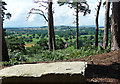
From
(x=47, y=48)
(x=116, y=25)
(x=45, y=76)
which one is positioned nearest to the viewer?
(x=45, y=76)

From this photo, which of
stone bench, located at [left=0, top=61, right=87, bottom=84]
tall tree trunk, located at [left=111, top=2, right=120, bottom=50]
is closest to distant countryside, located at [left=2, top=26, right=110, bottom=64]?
tall tree trunk, located at [left=111, top=2, right=120, bottom=50]

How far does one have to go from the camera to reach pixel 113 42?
8.90 metres

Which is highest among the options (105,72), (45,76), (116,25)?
(116,25)

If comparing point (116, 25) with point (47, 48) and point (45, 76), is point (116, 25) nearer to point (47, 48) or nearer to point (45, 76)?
point (45, 76)

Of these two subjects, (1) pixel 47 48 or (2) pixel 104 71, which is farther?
(1) pixel 47 48

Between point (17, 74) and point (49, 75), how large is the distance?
0.93 metres

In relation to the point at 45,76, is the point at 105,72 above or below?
below

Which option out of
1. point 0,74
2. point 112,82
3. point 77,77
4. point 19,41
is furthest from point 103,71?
point 19,41

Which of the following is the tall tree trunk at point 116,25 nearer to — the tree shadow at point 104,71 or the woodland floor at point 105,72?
the woodland floor at point 105,72

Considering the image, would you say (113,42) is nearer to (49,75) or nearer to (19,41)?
(49,75)

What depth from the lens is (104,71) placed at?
594 centimetres

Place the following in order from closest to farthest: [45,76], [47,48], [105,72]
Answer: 1. [45,76]
2. [105,72]
3. [47,48]

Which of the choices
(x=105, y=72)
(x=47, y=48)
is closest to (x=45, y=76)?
(x=105, y=72)

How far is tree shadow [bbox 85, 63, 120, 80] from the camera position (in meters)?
5.48
